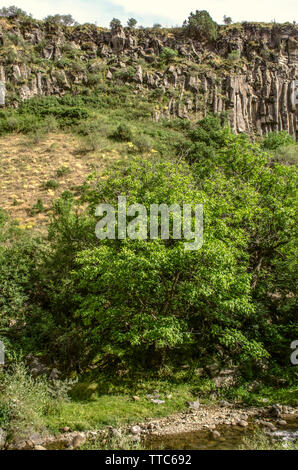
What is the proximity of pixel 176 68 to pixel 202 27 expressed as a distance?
11.9m

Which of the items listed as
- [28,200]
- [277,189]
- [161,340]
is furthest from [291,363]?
[28,200]

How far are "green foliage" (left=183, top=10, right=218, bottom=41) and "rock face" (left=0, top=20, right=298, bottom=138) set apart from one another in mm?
1316

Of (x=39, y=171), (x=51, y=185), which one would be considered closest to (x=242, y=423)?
(x=51, y=185)

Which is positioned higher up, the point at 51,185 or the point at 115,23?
the point at 115,23

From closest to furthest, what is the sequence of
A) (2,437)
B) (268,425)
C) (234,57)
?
(2,437)
(268,425)
(234,57)

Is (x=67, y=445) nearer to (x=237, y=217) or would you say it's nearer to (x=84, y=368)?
(x=84, y=368)

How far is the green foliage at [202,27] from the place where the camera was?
1959 inches

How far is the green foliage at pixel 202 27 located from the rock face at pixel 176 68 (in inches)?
51.8

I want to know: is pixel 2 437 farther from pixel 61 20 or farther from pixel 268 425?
pixel 61 20

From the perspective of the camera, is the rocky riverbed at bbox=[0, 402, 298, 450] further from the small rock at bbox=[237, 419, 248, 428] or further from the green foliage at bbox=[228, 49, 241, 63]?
the green foliage at bbox=[228, 49, 241, 63]

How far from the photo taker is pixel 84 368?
10.9m

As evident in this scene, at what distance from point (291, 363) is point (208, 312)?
3.49m

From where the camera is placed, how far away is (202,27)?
164ft

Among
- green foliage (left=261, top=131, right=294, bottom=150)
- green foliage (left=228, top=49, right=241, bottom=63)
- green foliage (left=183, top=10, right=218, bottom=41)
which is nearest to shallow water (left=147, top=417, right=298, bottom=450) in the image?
green foliage (left=261, top=131, right=294, bottom=150)
